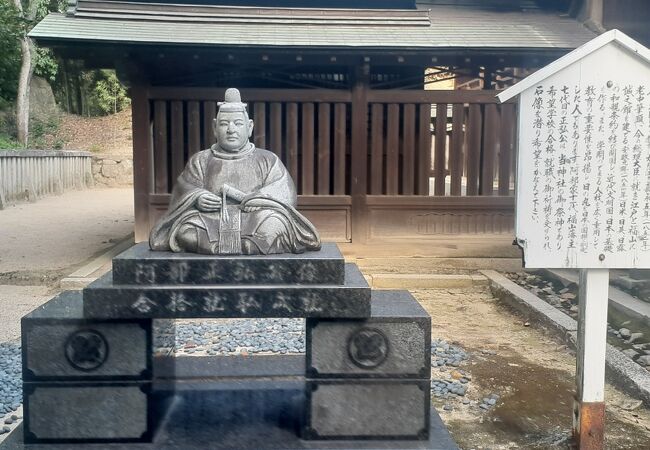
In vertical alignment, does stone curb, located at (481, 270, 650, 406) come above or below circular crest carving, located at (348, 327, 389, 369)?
below

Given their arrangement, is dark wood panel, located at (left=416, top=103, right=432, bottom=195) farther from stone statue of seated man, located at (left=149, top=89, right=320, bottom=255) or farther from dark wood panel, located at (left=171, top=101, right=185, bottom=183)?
stone statue of seated man, located at (left=149, top=89, right=320, bottom=255)

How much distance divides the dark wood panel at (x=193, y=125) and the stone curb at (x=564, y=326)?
183 inches

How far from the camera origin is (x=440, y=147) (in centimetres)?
974

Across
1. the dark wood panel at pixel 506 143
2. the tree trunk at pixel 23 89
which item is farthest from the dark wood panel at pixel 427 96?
the tree trunk at pixel 23 89

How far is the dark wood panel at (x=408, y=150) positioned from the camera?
966cm

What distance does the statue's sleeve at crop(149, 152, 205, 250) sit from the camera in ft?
12.4

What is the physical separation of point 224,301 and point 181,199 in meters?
0.85

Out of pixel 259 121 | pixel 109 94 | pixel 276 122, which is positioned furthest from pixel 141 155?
pixel 109 94

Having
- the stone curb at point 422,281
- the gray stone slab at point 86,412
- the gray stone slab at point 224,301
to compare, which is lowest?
the stone curb at point 422,281

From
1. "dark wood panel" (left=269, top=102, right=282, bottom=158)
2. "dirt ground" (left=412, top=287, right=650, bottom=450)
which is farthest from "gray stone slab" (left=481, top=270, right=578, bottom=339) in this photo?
"dark wood panel" (left=269, top=102, right=282, bottom=158)

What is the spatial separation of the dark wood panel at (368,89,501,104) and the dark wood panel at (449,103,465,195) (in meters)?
0.15

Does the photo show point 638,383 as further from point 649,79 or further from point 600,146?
point 649,79

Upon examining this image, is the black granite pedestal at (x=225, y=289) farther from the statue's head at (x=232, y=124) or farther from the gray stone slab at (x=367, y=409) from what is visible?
the statue's head at (x=232, y=124)

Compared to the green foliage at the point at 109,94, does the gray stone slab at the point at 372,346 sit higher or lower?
lower
